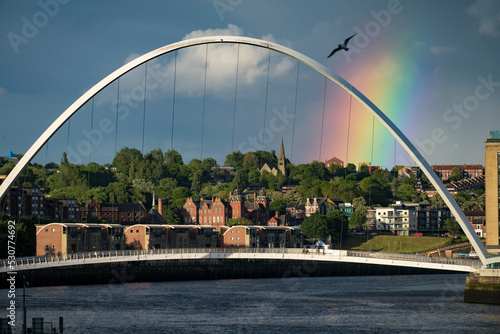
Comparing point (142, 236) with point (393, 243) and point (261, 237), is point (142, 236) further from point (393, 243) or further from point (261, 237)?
point (393, 243)

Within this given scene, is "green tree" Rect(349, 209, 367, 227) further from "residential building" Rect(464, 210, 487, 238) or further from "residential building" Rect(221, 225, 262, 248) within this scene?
"residential building" Rect(221, 225, 262, 248)

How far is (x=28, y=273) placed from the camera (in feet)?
235

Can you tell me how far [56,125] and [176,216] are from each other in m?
73.6

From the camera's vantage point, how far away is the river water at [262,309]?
152ft

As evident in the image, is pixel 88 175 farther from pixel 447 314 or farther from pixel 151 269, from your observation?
pixel 447 314

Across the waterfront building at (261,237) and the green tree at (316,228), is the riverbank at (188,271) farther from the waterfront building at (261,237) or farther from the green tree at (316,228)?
the green tree at (316,228)

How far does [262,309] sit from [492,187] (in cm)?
3476

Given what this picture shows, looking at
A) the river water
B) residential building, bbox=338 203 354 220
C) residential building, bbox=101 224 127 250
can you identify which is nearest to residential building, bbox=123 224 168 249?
residential building, bbox=101 224 127 250

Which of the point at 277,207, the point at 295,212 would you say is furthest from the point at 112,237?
the point at 295,212

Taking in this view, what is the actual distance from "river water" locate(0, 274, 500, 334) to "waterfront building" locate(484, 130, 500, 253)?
398 inches

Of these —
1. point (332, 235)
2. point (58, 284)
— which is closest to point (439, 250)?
point (332, 235)

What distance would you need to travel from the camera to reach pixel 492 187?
8031 centimetres

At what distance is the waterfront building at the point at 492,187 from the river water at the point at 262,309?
33.2ft

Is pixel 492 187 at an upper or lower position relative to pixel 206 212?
upper
